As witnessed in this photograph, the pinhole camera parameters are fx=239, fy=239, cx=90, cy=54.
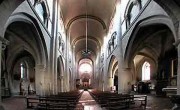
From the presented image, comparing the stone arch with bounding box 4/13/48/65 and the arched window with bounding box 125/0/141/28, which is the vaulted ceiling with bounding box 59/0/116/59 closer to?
the arched window with bounding box 125/0/141/28

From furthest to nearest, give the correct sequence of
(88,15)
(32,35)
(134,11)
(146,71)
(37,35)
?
(146,71) < (88,15) < (134,11) < (32,35) < (37,35)

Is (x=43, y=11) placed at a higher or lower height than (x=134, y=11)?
higher

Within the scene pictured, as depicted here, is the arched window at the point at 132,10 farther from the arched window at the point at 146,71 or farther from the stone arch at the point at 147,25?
the arched window at the point at 146,71

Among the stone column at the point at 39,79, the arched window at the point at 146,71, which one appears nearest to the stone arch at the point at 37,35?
the stone column at the point at 39,79

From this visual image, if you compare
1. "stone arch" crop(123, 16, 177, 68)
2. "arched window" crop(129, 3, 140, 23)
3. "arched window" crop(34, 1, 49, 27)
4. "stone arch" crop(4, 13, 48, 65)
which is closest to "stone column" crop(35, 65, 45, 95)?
"stone arch" crop(4, 13, 48, 65)

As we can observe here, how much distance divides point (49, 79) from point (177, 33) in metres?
11.4

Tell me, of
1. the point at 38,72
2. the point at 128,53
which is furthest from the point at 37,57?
the point at 128,53

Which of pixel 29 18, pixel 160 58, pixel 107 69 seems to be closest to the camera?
pixel 29 18

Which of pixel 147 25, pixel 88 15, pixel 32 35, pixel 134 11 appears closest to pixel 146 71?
pixel 88 15

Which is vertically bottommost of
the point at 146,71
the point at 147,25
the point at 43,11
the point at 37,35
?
the point at 146,71

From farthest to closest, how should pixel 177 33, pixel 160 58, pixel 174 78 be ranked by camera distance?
pixel 160 58 < pixel 174 78 < pixel 177 33

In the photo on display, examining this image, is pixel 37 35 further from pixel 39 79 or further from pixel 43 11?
pixel 39 79

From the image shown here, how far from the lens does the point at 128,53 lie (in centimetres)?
1812

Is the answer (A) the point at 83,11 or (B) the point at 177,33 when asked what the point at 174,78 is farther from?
(A) the point at 83,11
